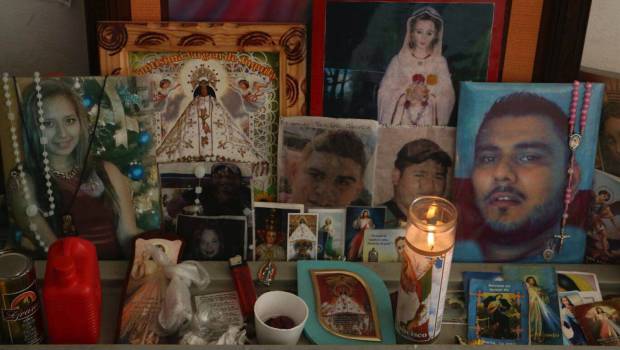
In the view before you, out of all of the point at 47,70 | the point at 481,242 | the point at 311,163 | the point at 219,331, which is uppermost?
the point at 47,70

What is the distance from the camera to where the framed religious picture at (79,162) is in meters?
0.97

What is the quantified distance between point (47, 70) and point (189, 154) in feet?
0.95

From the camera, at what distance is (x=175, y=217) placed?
3.48 feet

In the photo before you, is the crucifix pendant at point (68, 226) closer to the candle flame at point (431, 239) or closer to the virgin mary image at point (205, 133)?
the virgin mary image at point (205, 133)

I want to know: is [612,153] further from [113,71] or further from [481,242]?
[113,71]

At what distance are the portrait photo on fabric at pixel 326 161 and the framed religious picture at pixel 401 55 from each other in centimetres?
3

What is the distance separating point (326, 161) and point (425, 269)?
244mm

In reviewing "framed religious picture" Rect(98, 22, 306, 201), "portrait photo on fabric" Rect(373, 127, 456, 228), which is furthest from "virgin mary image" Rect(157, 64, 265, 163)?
"portrait photo on fabric" Rect(373, 127, 456, 228)

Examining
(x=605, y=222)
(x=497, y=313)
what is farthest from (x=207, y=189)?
(x=605, y=222)

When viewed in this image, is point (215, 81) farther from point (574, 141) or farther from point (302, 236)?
point (574, 141)

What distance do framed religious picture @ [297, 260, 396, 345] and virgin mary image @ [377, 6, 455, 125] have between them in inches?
10.2

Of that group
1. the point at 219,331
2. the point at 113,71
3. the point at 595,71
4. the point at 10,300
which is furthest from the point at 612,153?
the point at 10,300

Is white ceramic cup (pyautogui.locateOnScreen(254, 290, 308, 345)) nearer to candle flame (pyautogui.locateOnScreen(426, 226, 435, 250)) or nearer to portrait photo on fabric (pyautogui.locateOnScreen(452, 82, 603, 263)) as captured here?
candle flame (pyautogui.locateOnScreen(426, 226, 435, 250))

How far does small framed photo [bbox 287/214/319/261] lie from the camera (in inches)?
41.3
